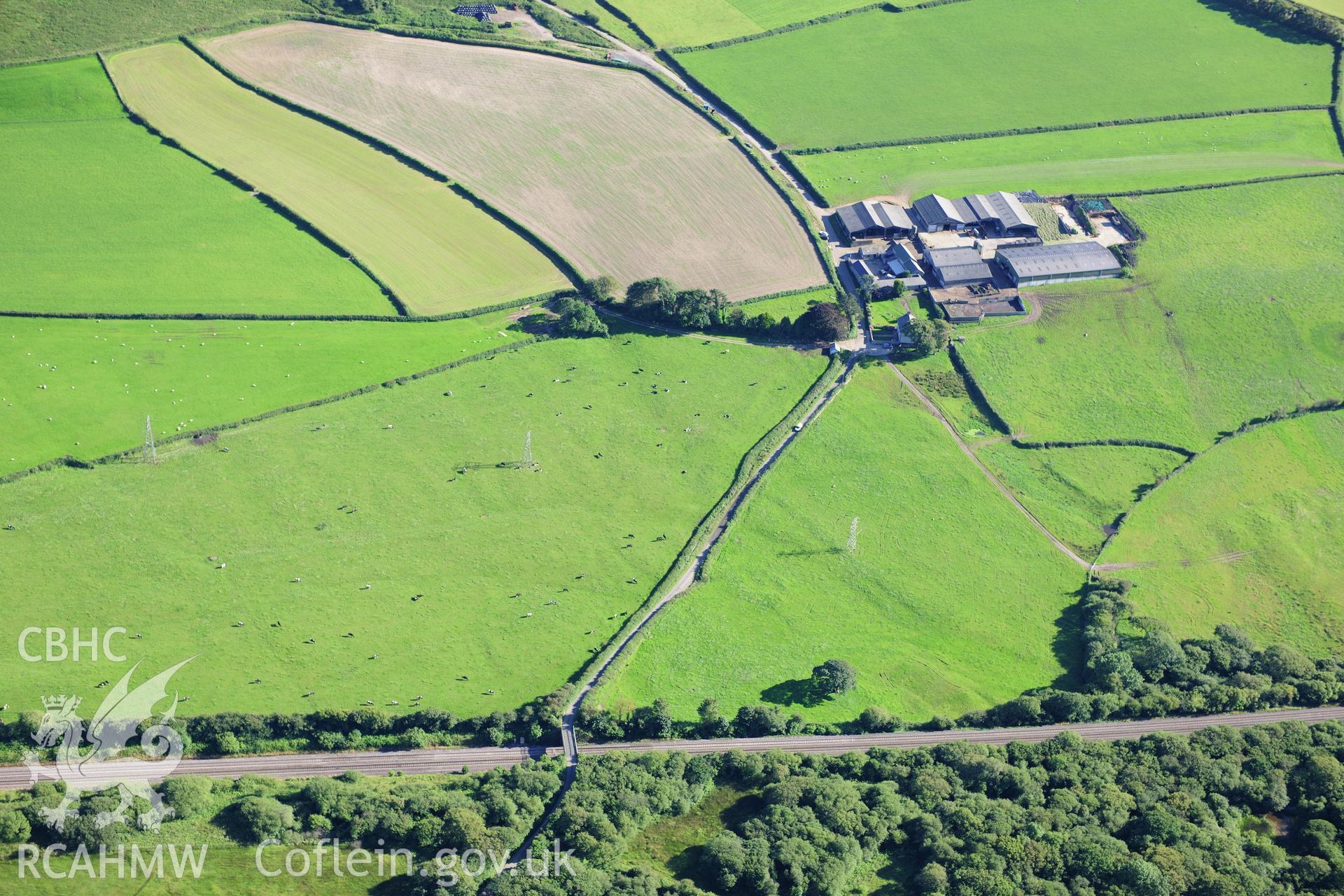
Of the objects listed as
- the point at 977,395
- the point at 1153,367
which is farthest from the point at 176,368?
the point at 1153,367

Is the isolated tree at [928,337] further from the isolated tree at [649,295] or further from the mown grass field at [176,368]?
the mown grass field at [176,368]

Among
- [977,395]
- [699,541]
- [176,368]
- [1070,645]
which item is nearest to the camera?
[1070,645]

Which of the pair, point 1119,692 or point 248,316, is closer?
point 1119,692

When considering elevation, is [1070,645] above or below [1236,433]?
below

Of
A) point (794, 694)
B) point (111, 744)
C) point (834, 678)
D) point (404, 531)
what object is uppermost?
point (111, 744)

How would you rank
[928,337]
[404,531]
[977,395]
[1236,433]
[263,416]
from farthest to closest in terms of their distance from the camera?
[928,337] → [977,395] → [1236,433] → [263,416] → [404,531]

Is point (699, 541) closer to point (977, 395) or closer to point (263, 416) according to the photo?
point (977, 395)
